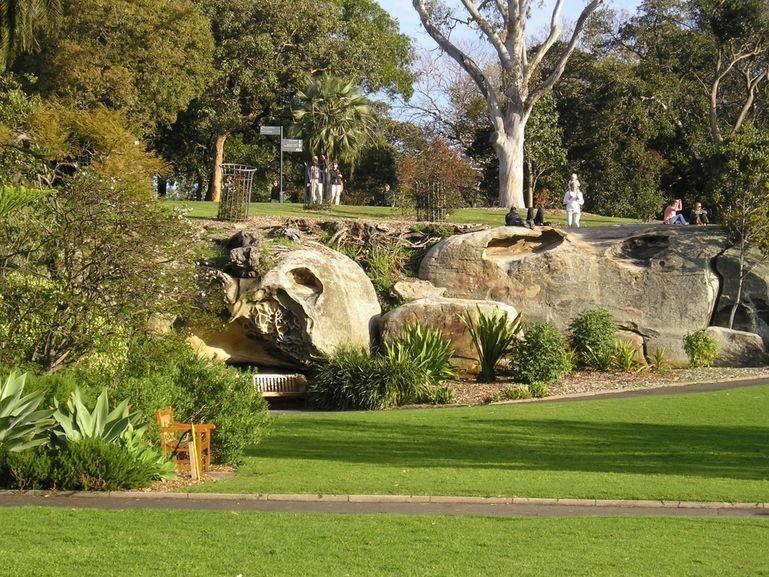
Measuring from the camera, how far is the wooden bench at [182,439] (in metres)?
13.9

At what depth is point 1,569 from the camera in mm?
8141

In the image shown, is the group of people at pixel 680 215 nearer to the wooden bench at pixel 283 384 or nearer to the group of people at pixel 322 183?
the group of people at pixel 322 183

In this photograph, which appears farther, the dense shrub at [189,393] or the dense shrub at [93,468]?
the dense shrub at [189,393]

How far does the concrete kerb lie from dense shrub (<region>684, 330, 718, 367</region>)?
52.9ft

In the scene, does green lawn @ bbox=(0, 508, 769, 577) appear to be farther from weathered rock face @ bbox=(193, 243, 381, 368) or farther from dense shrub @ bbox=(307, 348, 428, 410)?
weathered rock face @ bbox=(193, 243, 381, 368)

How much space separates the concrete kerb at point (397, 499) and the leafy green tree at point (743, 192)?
59.1 feet

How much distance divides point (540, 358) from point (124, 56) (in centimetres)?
2094

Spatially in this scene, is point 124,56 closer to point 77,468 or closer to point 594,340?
point 594,340

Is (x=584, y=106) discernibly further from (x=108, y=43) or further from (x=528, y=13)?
(x=108, y=43)

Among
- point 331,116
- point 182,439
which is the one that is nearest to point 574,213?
point 331,116

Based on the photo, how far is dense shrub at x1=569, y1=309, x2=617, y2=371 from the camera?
27.3 m

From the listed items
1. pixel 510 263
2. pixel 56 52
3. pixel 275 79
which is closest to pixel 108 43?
pixel 56 52

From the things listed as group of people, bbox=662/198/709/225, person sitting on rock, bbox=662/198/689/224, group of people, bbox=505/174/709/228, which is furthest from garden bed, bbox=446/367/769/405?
person sitting on rock, bbox=662/198/689/224

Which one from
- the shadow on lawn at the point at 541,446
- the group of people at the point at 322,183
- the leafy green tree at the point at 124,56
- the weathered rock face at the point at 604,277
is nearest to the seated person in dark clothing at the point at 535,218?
the weathered rock face at the point at 604,277
